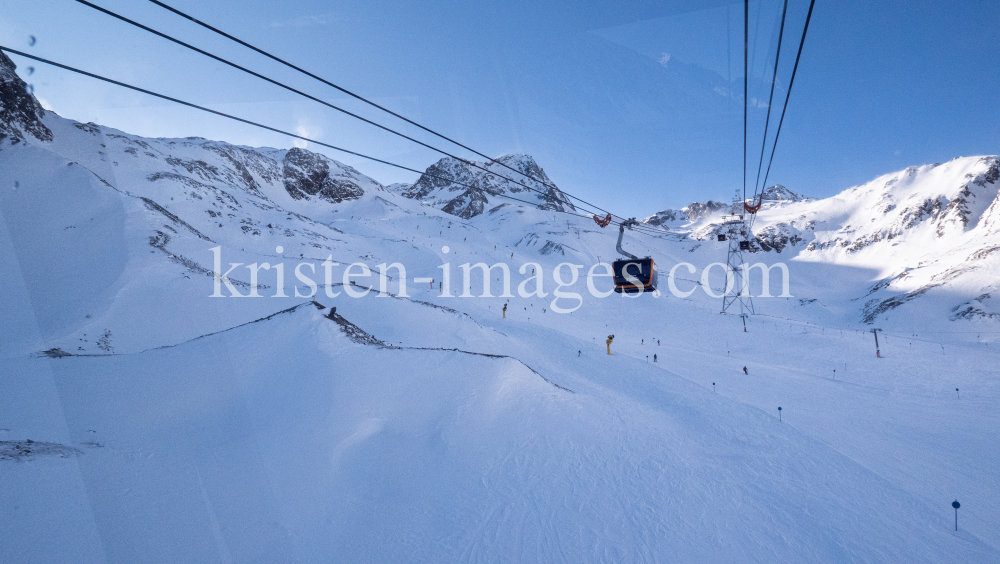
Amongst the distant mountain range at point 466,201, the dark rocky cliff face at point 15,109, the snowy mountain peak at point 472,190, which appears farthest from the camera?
the snowy mountain peak at point 472,190

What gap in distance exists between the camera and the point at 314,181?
302 ft

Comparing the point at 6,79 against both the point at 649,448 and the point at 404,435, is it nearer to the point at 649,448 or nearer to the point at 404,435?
the point at 404,435

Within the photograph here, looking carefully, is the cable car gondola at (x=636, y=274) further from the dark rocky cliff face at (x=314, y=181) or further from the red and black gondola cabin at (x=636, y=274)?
the dark rocky cliff face at (x=314, y=181)

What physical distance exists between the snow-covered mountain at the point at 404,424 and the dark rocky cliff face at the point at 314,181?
2155 inches

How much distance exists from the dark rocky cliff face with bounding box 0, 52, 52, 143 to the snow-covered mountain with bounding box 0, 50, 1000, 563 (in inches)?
17.2

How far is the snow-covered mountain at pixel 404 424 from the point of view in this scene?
648 cm

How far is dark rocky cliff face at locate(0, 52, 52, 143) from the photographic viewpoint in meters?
29.9

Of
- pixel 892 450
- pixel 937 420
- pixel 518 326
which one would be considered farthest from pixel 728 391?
pixel 518 326

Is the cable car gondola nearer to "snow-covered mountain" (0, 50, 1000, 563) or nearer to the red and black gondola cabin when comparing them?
the red and black gondola cabin

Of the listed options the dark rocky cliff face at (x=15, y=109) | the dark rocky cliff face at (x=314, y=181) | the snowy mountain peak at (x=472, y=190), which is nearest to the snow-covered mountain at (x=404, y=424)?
the dark rocky cliff face at (x=15, y=109)

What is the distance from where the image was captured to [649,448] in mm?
10320

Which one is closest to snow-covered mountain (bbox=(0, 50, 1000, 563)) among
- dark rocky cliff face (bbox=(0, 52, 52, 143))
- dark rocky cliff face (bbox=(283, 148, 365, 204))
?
dark rocky cliff face (bbox=(0, 52, 52, 143))

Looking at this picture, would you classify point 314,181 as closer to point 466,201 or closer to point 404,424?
point 466,201

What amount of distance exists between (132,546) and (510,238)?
74.0 meters
